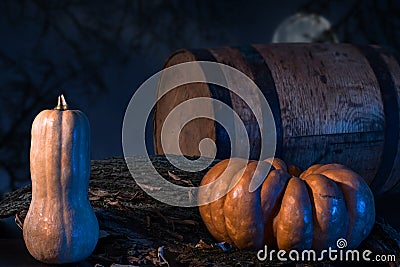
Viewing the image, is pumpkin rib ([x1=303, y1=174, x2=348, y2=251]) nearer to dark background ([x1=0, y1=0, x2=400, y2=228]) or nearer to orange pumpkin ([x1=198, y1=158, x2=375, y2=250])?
orange pumpkin ([x1=198, y1=158, x2=375, y2=250])

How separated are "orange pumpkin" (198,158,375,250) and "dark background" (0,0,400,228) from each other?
197cm

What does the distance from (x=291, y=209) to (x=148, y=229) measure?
0.35 meters

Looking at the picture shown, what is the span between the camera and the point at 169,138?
2.33 metres

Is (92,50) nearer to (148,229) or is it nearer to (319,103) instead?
(319,103)

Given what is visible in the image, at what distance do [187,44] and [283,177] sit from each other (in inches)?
84.8

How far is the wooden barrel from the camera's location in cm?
210

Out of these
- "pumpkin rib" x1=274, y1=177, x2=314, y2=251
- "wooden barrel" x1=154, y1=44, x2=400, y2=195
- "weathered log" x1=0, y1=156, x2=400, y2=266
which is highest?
"wooden barrel" x1=154, y1=44, x2=400, y2=195

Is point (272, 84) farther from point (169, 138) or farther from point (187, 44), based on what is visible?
point (187, 44)

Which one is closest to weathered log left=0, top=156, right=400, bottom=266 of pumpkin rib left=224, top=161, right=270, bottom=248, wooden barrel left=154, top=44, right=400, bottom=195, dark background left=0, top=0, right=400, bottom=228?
pumpkin rib left=224, top=161, right=270, bottom=248

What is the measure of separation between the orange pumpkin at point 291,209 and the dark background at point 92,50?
1965 millimetres

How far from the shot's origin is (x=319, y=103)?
7.02 feet

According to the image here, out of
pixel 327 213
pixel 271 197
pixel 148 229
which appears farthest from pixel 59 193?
pixel 327 213

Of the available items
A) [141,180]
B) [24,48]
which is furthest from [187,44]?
[141,180]

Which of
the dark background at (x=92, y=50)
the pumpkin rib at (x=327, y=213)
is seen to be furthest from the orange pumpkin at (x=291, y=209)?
the dark background at (x=92, y=50)
